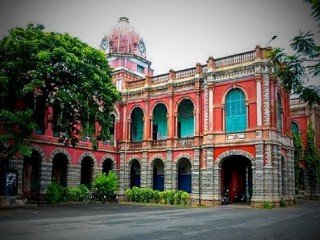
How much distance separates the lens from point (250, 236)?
10.0 metres

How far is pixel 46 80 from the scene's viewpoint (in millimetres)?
20578

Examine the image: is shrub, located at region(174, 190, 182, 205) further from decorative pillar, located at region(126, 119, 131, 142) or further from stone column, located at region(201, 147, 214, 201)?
decorative pillar, located at region(126, 119, 131, 142)

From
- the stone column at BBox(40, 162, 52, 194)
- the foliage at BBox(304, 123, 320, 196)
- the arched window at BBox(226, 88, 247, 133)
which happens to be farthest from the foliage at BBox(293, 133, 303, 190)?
the stone column at BBox(40, 162, 52, 194)

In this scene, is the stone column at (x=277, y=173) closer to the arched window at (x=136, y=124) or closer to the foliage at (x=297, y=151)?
the foliage at (x=297, y=151)

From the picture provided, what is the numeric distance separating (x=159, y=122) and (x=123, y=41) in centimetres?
1147

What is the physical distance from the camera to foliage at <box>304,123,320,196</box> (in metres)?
35.9

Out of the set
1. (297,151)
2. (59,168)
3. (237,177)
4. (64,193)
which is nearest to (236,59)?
(237,177)

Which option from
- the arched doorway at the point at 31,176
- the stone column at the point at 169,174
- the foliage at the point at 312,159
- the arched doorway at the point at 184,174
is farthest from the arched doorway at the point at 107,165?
the foliage at the point at 312,159

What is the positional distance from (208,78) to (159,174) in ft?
33.1

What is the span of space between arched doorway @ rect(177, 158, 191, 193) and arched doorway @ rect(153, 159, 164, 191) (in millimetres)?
1977

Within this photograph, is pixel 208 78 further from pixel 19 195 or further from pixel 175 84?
pixel 19 195

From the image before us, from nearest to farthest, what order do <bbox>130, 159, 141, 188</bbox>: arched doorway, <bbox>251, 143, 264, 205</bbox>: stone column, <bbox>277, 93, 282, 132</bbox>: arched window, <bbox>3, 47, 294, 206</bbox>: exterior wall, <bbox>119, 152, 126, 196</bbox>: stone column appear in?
<bbox>251, 143, 264, 205</bbox>: stone column, <bbox>3, 47, 294, 206</bbox>: exterior wall, <bbox>277, 93, 282, 132</bbox>: arched window, <bbox>119, 152, 126, 196</bbox>: stone column, <bbox>130, 159, 141, 188</bbox>: arched doorway

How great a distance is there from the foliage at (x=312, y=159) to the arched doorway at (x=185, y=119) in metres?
13.9

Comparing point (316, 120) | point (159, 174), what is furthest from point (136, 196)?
point (316, 120)
